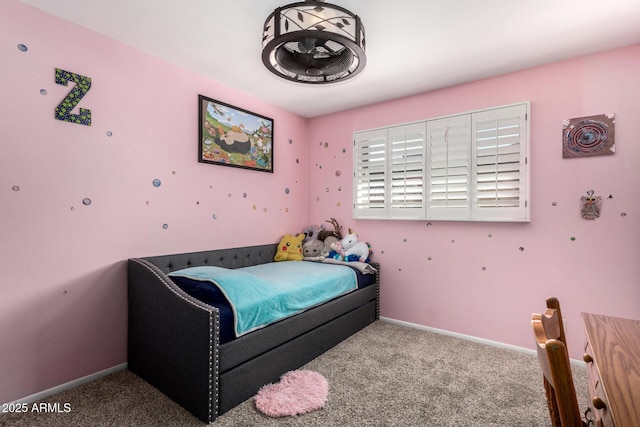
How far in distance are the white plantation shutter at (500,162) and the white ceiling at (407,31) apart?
16.2 inches

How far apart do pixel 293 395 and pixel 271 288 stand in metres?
0.68

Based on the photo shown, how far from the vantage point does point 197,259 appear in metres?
2.81

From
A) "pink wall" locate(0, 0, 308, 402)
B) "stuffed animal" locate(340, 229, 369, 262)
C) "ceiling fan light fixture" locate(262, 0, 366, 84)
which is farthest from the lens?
"stuffed animal" locate(340, 229, 369, 262)

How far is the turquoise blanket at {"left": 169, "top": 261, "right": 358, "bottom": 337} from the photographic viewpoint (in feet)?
6.50

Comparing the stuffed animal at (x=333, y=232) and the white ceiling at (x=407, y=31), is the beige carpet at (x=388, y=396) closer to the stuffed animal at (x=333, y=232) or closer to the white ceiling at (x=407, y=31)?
the stuffed animal at (x=333, y=232)

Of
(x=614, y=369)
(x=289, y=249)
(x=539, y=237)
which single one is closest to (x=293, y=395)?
(x=614, y=369)

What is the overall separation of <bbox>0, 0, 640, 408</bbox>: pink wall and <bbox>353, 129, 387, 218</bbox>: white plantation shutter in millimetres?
A: 246

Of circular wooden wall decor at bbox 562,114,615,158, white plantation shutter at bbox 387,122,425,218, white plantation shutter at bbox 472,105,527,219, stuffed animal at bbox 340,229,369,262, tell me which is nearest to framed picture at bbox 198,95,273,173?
stuffed animal at bbox 340,229,369,262

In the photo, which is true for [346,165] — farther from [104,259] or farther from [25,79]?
[25,79]

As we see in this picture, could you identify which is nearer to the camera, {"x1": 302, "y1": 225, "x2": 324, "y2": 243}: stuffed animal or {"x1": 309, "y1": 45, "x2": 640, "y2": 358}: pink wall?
{"x1": 309, "y1": 45, "x2": 640, "y2": 358}: pink wall

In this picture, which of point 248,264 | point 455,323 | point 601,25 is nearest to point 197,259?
point 248,264

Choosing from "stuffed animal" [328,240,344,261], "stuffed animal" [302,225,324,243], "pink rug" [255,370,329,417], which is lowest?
"pink rug" [255,370,329,417]

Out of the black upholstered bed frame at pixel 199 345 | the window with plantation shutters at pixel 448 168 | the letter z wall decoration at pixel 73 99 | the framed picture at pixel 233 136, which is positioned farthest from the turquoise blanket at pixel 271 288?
the letter z wall decoration at pixel 73 99

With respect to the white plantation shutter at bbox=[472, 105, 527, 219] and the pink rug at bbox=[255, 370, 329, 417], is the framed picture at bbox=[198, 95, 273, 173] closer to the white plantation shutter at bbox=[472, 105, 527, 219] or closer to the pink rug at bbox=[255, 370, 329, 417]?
the pink rug at bbox=[255, 370, 329, 417]
